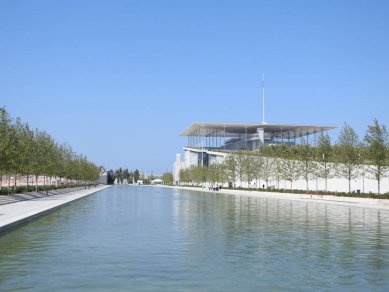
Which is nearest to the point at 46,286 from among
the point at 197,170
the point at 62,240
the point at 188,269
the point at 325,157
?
the point at 188,269

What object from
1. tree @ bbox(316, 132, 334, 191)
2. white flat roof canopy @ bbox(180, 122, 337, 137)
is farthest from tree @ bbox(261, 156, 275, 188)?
white flat roof canopy @ bbox(180, 122, 337, 137)

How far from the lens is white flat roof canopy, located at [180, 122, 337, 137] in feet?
345

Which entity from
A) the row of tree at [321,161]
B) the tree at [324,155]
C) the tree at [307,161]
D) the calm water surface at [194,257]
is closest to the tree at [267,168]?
the row of tree at [321,161]

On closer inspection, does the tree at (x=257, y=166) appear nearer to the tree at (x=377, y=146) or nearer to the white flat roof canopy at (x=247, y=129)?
the white flat roof canopy at (x=247, y=129)

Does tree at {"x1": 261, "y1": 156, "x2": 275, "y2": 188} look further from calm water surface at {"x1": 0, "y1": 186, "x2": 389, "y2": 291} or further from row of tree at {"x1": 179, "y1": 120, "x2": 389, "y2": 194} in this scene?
calm water surface at {"x1": 0, "y1": 186, "x2": 389, "y2": 291}

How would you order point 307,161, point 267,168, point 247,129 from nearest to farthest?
point 307,161 → point 267,168 → point 247,129

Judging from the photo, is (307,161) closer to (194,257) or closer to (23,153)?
(23,153)

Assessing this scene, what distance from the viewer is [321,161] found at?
59312 millimetres

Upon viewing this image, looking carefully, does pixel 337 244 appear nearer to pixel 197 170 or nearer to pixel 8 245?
pixel 8 245

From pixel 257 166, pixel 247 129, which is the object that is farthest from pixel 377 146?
pixel 247 129

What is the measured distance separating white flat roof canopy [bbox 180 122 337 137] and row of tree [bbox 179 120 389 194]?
8947mm

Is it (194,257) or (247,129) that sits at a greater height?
(247,129)

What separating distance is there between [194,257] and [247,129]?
99.9m

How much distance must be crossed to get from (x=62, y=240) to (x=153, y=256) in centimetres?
472
